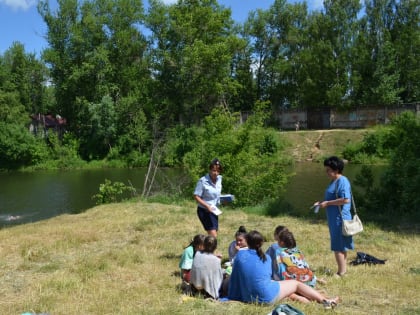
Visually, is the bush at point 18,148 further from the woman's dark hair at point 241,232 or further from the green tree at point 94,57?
the woman's dark hair at point 241,232

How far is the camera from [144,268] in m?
7.99

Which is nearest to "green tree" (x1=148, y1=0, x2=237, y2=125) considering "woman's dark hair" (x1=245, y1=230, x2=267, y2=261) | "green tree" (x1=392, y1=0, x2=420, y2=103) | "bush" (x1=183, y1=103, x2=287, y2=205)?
"green tree" (x1=392, y1=0, x2=420, y2=103)

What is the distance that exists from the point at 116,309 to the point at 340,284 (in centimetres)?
308

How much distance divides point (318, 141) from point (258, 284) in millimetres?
37115

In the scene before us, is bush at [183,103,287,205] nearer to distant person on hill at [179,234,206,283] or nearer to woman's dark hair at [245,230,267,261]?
distant person on hill at [179,234,206,283]

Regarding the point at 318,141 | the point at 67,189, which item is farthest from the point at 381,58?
the point at 67,189

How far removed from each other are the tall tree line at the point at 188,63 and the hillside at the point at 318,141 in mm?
4271

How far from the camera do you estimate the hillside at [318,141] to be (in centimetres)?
3916

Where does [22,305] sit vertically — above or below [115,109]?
below

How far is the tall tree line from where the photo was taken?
44219mm

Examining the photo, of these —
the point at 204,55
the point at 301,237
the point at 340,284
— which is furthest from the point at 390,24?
the point at 340,284

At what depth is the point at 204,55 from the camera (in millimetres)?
43562

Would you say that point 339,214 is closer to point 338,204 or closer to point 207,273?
point 338,204

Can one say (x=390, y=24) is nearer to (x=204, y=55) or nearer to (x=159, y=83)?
(x=204, y=55)
